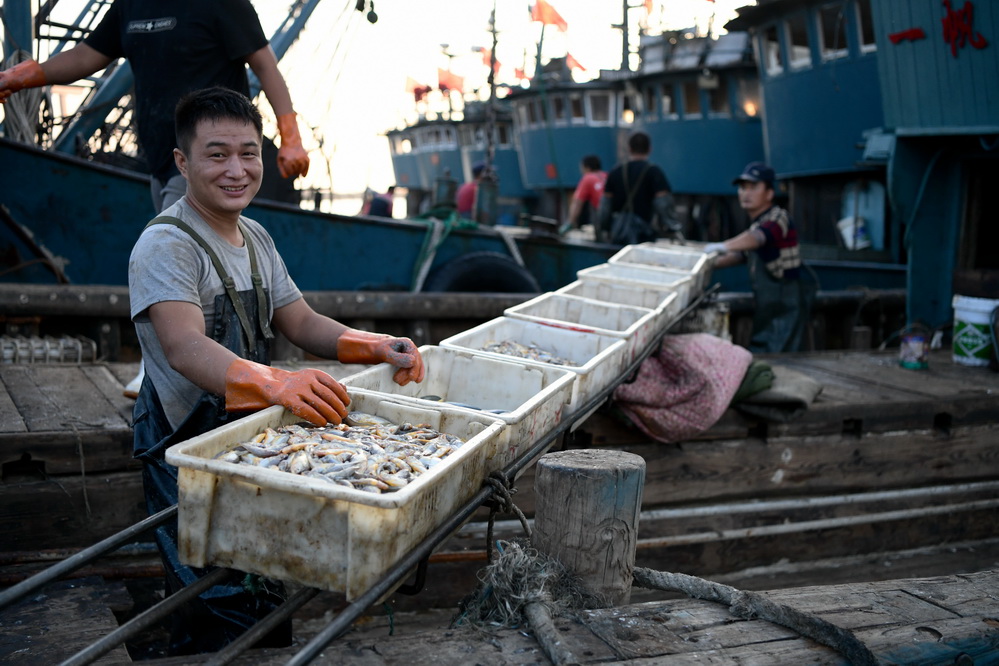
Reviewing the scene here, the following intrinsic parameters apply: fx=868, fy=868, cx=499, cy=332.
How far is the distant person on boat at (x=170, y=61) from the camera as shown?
3682 millimetres

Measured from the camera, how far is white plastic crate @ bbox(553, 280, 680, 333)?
17.6 feet

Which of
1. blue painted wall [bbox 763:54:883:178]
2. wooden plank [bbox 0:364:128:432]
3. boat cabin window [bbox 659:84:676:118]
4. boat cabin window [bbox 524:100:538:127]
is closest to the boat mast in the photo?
wooden plank [bbox 0:364:128:432]

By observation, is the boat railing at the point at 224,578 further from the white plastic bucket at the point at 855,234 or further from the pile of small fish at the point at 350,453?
the white plastic bucket at the point at 855,234

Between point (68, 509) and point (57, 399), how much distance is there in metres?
0.76

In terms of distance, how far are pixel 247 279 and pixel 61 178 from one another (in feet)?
17.1

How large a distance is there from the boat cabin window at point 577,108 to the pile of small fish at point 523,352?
2448 cm

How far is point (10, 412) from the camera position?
4.23m

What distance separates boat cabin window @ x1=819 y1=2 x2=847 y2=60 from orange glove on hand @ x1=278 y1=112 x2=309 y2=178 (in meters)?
12.6

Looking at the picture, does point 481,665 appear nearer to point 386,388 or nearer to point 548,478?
point 548,478

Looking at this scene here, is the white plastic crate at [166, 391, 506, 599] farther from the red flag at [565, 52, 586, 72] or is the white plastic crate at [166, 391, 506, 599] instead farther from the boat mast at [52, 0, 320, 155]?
the red flag at [565, 52, 586, 72]

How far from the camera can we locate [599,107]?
90.6ft

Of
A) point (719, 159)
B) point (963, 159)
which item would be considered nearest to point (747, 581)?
point (963, 159)

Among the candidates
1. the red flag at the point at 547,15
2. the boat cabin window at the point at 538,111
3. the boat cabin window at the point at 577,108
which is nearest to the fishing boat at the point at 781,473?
the red flag at the point at 547,15

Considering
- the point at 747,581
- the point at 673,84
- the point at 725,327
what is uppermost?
the point at 673,84
